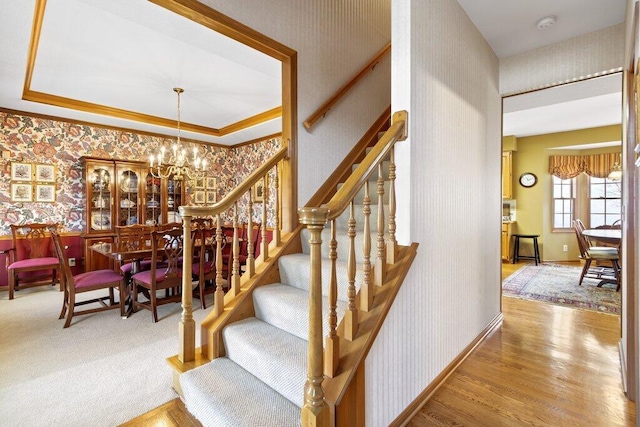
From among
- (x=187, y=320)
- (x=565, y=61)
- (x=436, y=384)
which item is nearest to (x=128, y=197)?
(x=187, y=320)

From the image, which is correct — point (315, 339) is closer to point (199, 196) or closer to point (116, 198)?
point (116, 198)

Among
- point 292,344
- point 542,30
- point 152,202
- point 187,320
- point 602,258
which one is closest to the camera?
point 292,344

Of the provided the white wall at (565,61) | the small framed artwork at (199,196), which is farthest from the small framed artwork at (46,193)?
the white wall at (565,61)

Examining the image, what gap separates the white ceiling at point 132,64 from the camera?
2.45 m

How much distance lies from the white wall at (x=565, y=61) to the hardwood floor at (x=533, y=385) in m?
2.32

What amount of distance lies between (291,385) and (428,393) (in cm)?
96

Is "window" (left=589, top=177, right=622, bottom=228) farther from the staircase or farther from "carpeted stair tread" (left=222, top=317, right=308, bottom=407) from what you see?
"carpeted stair tread" (left=222, top=317, right=308, bottom=407)

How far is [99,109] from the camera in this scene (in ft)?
15.6

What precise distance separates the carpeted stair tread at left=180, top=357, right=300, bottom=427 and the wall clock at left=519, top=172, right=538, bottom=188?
742 cm

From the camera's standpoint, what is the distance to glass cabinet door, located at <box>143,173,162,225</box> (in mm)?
5668

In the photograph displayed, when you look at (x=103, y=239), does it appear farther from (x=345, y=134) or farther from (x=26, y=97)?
(x=345, y=134)

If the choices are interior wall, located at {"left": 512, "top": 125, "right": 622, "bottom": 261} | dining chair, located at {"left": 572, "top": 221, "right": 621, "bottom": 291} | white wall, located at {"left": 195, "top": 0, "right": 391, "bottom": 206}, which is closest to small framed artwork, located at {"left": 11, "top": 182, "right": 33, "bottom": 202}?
white wall, located at {"left": 195, "top": 0, "right": 391, "bottom": 206}

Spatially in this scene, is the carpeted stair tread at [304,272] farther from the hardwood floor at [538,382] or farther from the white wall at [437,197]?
the hardwood floor at [538,382]

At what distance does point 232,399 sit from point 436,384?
51.5 inches
